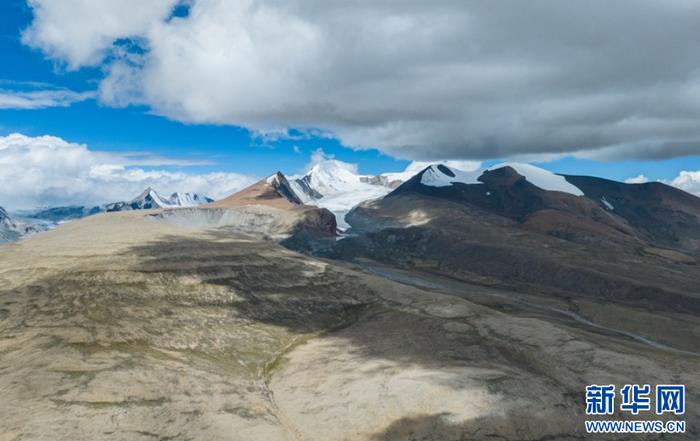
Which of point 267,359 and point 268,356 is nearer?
point 267,359

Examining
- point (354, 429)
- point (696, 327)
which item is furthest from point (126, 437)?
point (696, 327)

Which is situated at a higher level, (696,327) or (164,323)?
(164,323)

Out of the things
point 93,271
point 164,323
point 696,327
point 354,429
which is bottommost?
point 696,327

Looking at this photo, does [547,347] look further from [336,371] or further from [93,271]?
[93,271]

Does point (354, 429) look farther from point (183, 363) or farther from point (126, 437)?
point (183, 363)

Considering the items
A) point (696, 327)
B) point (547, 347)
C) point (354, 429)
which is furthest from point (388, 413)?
point (696, 327)

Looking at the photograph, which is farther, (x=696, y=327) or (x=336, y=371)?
(x=696, y=327)

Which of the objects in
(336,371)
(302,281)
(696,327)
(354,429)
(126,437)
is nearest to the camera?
(126,437)

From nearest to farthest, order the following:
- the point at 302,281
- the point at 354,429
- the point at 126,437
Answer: the point at 126,437
the point at 354,429
the point at 302,281
